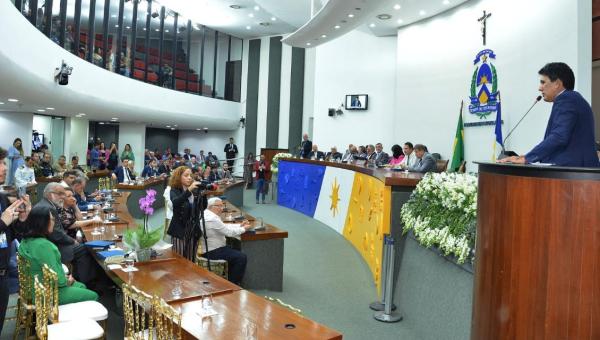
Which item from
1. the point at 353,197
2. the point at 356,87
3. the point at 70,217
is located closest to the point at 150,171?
the point at 356,87

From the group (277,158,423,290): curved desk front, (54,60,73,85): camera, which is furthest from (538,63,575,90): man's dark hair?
(54,60,73,85): camera

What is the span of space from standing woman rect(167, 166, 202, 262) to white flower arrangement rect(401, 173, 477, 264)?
196 cm

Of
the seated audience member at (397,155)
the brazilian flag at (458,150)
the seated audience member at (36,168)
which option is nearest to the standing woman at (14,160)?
the seated audience member at (36,168)

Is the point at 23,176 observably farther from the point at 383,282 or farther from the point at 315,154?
the point at 383,282

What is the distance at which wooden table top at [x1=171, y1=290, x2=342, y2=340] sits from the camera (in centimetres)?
224

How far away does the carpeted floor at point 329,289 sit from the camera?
156 inches

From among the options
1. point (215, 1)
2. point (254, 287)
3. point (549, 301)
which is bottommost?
point (254, 287)

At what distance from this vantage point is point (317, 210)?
9891 mm

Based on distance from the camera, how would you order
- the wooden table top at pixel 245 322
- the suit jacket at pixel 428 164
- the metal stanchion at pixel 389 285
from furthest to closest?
the suit jacket at pixel 428 164, the metal stanchion at pixel 389 285, the wooden table top at pixel 245 322

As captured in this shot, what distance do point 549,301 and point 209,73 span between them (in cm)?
1953

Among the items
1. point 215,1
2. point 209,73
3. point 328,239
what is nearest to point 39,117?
point 209,73

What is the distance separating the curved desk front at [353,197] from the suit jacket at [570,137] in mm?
2034

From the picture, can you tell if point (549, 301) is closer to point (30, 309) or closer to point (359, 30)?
point (30, 309)

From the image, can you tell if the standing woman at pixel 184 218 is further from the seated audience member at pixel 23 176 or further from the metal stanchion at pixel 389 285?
the seated audience member at pixel 23 176
